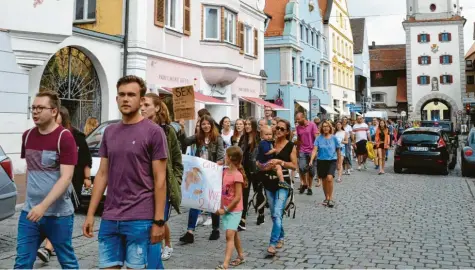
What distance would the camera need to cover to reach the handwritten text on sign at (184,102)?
9809 millimetres

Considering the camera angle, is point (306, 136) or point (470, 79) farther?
point (470, 79)

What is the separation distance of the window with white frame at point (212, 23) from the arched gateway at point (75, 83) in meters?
6.40

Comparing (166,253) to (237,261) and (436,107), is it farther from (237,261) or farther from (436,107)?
(436,107)

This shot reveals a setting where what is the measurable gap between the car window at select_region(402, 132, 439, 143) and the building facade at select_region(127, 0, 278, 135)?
762 centimetres

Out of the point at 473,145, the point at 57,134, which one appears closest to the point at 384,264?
the point at 57,134

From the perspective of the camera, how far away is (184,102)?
392 inches

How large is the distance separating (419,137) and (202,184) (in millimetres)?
12845

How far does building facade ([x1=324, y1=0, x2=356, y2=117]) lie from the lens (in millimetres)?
47475

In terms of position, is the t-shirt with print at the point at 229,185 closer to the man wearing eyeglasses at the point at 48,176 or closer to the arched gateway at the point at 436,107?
the man wearing eyeglasses at the point at 48,176

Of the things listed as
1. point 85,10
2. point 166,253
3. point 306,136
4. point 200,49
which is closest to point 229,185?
point 166,253

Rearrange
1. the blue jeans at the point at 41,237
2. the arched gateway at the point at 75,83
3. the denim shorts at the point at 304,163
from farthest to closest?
the arched gateway at the point at 75,83, the denim shorts at the point at 304,163, the blue jeans at the point at 41,237

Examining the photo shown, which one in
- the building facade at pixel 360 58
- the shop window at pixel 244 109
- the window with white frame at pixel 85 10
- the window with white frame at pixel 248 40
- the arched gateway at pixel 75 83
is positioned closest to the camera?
the arched gateway at pixel 75 83

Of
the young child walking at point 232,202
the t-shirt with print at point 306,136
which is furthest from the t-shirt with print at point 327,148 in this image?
the young child walking at point 232,202

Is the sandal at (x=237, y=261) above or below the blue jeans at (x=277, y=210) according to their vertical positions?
below
